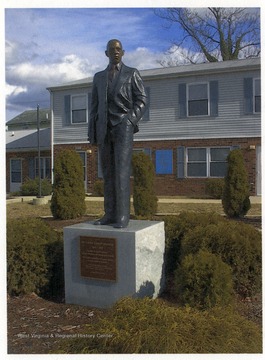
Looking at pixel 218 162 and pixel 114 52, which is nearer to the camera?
pixel 114 52

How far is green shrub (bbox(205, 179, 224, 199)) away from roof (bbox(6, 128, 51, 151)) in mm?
7853

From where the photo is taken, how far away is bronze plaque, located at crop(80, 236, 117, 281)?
179 inches

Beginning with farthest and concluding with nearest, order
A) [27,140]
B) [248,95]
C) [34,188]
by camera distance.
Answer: [27,140]
[34,188]
[248,95]

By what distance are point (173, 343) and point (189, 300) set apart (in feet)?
3.66

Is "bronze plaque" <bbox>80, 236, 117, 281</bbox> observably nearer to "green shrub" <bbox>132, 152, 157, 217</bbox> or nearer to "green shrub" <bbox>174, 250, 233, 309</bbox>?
"green shrub" <bbox>174, 250, 233, 309</bbox>

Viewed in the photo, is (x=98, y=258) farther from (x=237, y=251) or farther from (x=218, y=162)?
(x=218, y=162)

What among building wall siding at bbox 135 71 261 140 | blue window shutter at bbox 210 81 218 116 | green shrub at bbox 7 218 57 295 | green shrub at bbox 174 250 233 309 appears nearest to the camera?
green shrub at bbox 174 250 233 309

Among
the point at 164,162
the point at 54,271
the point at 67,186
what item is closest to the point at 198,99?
the point at 164,162

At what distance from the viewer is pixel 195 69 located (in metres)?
15.8

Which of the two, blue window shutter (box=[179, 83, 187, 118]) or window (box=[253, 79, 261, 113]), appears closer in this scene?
window (box=[253, 79, 261, 113])

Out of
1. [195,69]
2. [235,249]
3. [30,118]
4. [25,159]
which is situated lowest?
[235,249]

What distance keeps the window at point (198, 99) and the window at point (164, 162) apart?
1782 mm

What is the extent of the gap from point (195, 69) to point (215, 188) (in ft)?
15.3

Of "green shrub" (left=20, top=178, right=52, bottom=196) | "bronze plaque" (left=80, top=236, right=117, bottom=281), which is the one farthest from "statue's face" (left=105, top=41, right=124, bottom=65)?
"green shrub" (left=20, top=178, right=52, bottom=196)
